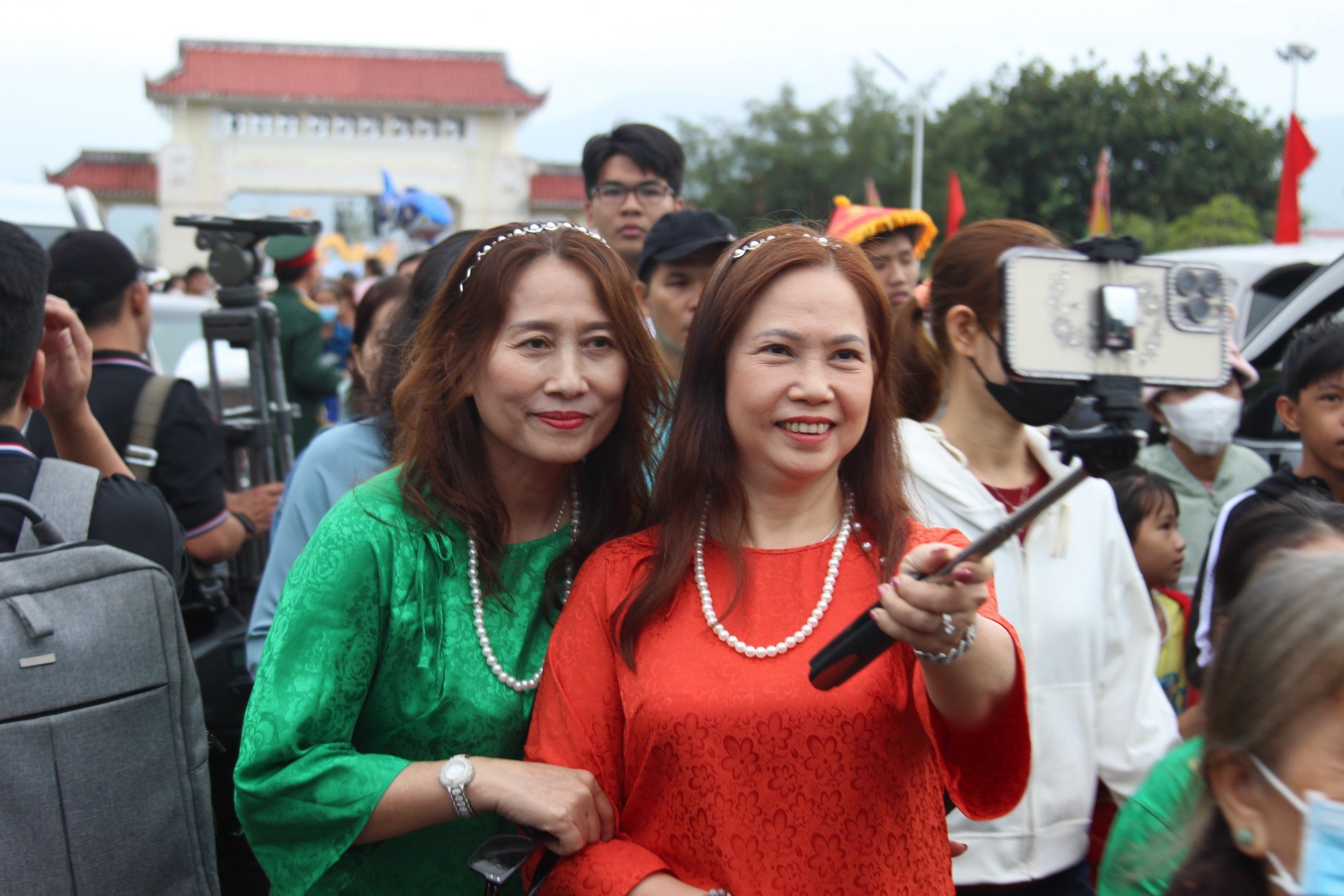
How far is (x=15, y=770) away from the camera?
1.61 metres

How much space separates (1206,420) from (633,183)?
2.14 meters

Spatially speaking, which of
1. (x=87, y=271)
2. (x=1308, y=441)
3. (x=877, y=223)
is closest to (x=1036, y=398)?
(x=1308, y=441)

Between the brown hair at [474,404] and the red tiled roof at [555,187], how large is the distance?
1423 inches

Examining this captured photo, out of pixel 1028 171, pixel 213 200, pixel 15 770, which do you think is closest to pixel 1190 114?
pixel 1028 171

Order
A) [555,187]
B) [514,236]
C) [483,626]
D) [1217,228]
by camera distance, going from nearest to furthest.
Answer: [483,626] → [514,236] → [1217,228] → [555,187]

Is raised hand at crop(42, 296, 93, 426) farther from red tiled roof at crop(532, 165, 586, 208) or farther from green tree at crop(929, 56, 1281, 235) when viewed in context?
red tiled roof at crop(532, 165, 586, 208)

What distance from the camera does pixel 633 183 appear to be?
13.9 feet

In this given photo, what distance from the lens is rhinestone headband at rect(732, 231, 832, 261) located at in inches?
69.9

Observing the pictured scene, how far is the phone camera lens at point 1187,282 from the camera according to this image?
1376 millimetres

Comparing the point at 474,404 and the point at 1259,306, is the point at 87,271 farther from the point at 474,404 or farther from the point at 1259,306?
the point at 1259,306

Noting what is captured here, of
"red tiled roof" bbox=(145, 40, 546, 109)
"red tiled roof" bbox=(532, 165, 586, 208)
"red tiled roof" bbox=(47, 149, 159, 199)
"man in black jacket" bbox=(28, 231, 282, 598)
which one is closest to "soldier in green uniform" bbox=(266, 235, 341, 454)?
"man in black jacket" bbox=(28, 231, 282, 598)

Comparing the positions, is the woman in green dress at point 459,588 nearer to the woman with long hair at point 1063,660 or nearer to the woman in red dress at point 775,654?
the woman in red dress at point 775,654

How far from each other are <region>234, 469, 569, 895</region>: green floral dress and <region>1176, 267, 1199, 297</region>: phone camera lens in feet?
3.44

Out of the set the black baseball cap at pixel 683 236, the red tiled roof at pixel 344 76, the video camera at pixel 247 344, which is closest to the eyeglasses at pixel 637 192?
the black baseball cap at pixel 683 236
